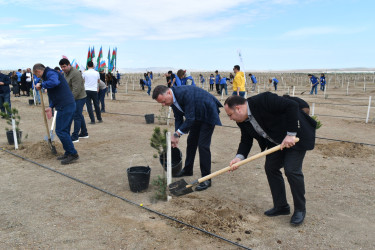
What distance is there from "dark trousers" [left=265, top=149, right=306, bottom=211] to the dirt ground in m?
0.29

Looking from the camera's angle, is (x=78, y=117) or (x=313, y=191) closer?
(x=313, y=191)

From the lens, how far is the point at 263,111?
3480mm

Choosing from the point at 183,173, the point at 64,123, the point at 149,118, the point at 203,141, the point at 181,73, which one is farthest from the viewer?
the point at 149,118

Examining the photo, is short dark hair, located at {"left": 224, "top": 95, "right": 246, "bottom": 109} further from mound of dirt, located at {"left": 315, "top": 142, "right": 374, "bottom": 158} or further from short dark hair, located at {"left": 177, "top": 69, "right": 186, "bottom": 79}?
short dark hair, located at {"left": 177, "top": 69, "right": 186, "bottom": 79}

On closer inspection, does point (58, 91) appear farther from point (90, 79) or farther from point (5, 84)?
point (5, 84)

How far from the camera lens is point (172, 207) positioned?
165 inches

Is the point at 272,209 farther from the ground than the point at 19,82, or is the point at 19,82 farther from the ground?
the point at 19,82

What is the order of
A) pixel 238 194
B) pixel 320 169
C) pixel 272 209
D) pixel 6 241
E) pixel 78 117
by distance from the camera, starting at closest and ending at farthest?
pixel 6 241 < pixel 272 209 < pixel 238 194 < pixel 320 169 < pixel 78 117

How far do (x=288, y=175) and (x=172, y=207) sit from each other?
1588 mm

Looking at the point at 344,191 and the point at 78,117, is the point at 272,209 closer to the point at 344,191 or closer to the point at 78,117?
the point at 344,191

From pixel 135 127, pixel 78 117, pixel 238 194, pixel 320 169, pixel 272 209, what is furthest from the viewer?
pixel 135 127

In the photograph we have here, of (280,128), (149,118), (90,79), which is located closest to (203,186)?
(280,128)

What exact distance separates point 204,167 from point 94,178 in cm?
198

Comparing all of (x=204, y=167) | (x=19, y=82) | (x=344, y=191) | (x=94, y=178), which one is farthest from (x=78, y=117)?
(x=19, y=82)
